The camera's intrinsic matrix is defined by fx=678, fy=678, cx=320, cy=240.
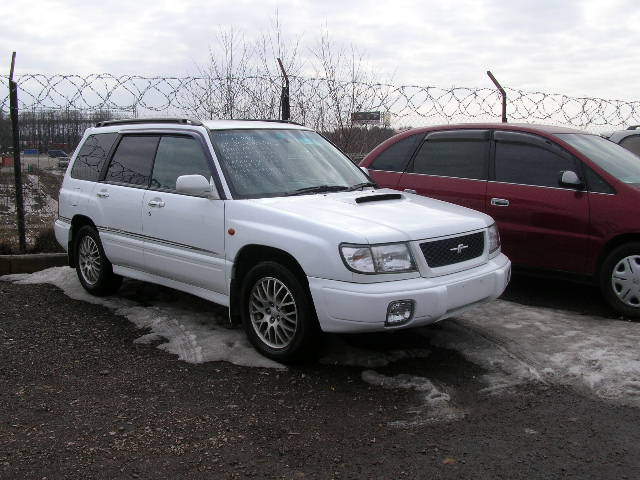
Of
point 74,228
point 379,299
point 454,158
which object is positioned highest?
point 454,158

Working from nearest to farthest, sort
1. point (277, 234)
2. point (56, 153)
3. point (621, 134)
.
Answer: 1. point (277, 234)
2. point (56, 153)
3. point (621, 134)

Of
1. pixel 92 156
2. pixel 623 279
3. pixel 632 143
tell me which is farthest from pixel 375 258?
pixel 632 143

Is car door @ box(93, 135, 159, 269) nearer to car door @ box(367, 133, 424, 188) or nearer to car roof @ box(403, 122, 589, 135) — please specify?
car door @ box(367, 133, 424, 188)

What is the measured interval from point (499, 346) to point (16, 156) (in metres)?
5.94

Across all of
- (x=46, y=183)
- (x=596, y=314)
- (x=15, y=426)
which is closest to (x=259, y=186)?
(x=15, y=426)

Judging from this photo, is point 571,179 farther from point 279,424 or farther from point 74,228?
point 74,228

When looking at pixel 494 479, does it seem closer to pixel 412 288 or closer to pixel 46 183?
pixel 412 288

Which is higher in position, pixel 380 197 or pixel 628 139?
pixel 628 139

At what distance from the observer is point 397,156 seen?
290 inches

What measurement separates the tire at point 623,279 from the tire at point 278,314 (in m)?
2.83

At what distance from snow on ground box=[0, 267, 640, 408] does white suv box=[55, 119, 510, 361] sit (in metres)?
0.36

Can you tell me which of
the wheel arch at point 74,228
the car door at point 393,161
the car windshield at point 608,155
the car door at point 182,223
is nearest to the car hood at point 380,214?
the car door at point 182,223

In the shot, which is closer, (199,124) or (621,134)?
(199,124)

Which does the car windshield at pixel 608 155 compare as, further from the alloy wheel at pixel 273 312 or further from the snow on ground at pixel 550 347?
the alloy wheel at pixel 273 312
